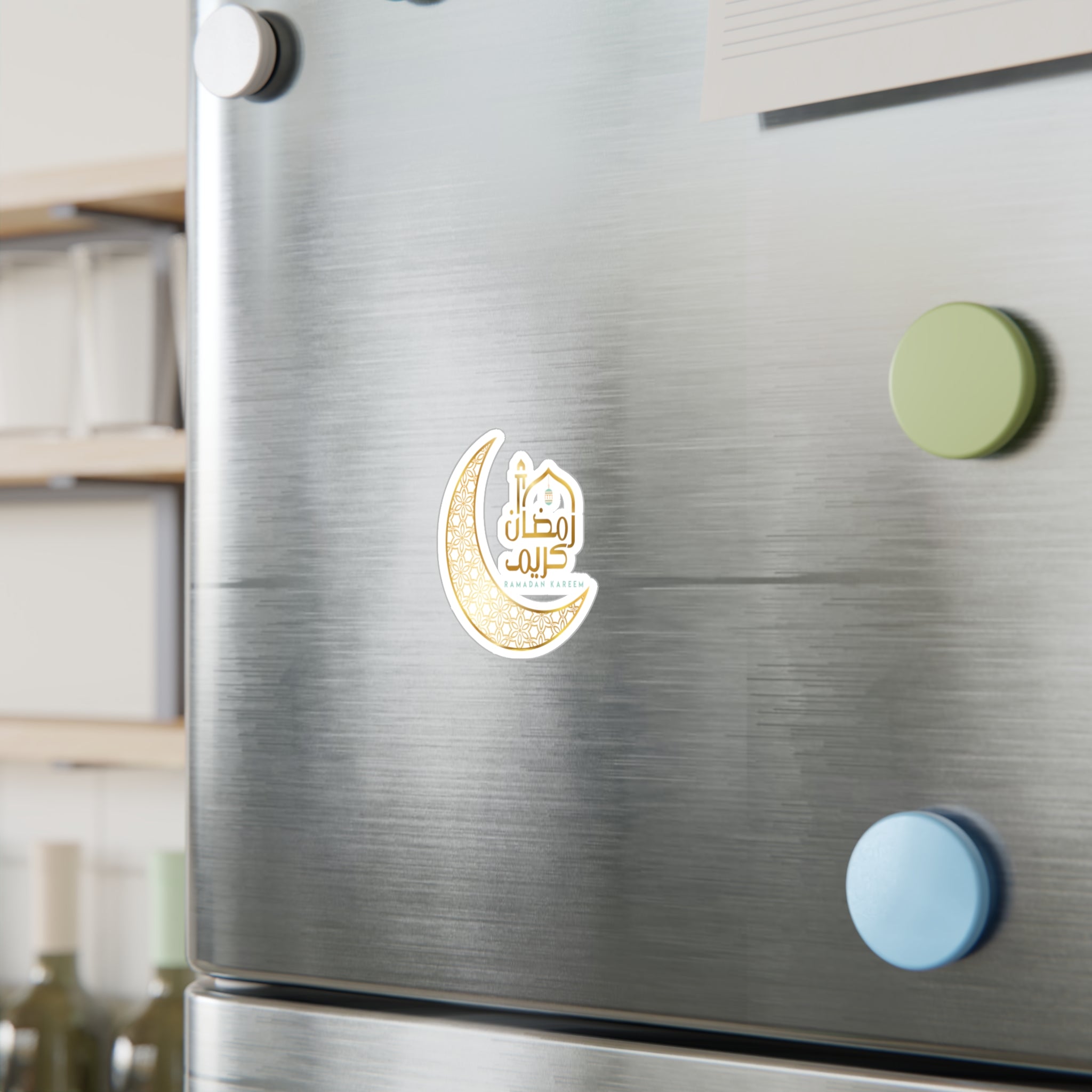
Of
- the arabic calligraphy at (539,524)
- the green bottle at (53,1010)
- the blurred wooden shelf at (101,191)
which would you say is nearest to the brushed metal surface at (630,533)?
the arabic calligraphy at (539,524)

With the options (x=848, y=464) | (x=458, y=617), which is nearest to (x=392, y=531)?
(x=458, y=617)

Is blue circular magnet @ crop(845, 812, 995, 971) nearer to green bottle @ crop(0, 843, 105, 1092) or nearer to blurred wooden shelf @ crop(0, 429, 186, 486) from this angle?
blurred wooden shelf @ crop(0, 429, 186, 486)

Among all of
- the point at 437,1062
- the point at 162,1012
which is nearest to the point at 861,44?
the point at 437,1062

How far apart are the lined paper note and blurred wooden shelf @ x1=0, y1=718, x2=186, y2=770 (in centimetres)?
77

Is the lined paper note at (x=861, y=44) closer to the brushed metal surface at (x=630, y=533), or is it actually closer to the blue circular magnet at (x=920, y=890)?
the brushed metal surface at (x=630, y=533)

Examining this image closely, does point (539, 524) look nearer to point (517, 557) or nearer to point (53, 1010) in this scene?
point (517, 557)

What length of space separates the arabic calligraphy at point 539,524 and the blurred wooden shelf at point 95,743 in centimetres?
66

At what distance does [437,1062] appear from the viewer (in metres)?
0.45

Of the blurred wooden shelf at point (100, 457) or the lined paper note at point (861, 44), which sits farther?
the blurred wooden shelf at point (100, 457)

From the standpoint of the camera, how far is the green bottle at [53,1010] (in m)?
1.15

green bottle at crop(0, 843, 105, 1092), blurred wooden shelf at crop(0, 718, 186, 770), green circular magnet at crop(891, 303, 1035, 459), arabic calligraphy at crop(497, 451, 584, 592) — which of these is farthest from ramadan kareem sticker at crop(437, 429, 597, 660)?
green bottle at crop(0, 843, 105, 1092)

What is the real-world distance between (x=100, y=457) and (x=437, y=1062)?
771 mm

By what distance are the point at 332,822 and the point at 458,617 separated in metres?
0.09

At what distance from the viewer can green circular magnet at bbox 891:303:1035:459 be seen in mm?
356
